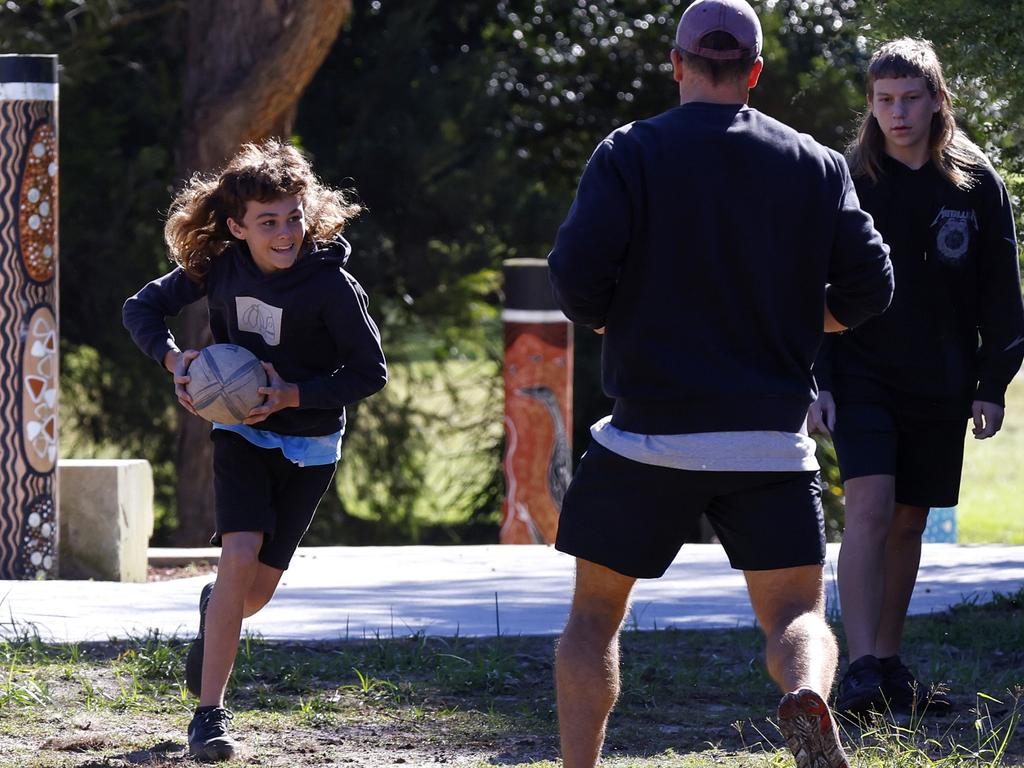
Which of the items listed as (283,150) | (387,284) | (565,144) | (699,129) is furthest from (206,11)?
(699,129)

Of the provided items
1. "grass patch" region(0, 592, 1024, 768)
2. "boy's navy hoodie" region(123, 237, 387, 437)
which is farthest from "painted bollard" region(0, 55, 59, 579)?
"boy's navy hoodie" region(123, 237, 387, 437)

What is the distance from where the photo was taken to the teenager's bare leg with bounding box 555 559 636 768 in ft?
11.3

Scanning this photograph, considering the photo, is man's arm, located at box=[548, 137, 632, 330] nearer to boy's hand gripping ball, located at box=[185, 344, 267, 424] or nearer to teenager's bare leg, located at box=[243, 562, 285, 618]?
boy's hand gripping ball, located at box=[185, 344, 267, 424]

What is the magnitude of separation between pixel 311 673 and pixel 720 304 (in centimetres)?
250

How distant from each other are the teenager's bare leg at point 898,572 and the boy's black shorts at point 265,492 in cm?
179

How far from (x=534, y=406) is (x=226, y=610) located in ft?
19.2

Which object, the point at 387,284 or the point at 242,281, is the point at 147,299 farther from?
the point at 387,284

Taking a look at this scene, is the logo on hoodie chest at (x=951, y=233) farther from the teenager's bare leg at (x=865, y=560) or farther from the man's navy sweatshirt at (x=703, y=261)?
the man's navy sweatshirt at (x=703, y=261)

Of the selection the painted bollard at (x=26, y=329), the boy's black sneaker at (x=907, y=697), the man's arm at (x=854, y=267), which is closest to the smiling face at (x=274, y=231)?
the man's arm at (x=854, y=267)

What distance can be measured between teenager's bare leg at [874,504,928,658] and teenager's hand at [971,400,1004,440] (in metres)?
0.35

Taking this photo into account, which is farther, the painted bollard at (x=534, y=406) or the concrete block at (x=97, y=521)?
the painted bollard at (x=534, y=406)

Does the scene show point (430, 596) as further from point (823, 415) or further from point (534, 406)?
point (534, 406)

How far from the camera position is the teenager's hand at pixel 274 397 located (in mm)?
4230

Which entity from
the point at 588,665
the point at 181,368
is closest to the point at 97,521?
the point at 181,368
